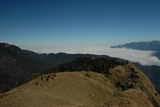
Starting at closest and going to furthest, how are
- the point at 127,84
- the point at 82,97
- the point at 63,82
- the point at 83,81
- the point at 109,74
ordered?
the point at 82,97 < the point at 63,82 < the point at 83,81 < the point at 127,84 < the point at 109,74

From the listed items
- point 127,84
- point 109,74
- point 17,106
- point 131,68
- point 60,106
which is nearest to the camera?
point 17,106

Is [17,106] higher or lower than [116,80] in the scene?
higher

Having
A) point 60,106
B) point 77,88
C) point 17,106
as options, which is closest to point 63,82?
point 77,88

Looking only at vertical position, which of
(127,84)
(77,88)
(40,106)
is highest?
(40,106)

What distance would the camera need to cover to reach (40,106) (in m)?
39.2

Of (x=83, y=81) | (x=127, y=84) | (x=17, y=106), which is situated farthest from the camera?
(x=127, y=84)

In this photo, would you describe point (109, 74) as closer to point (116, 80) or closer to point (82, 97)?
point (116, 80)

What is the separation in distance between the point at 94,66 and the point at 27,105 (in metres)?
164

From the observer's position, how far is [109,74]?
160000 millimetres

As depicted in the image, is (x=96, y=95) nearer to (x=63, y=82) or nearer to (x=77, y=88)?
(x=77, y=88)

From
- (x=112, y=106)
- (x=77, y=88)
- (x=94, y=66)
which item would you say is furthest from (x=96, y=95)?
(x=94, y=66)

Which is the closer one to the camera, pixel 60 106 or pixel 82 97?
pixel 60 106

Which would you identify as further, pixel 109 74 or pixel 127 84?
pixel 109 74

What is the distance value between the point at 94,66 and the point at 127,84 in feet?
205
